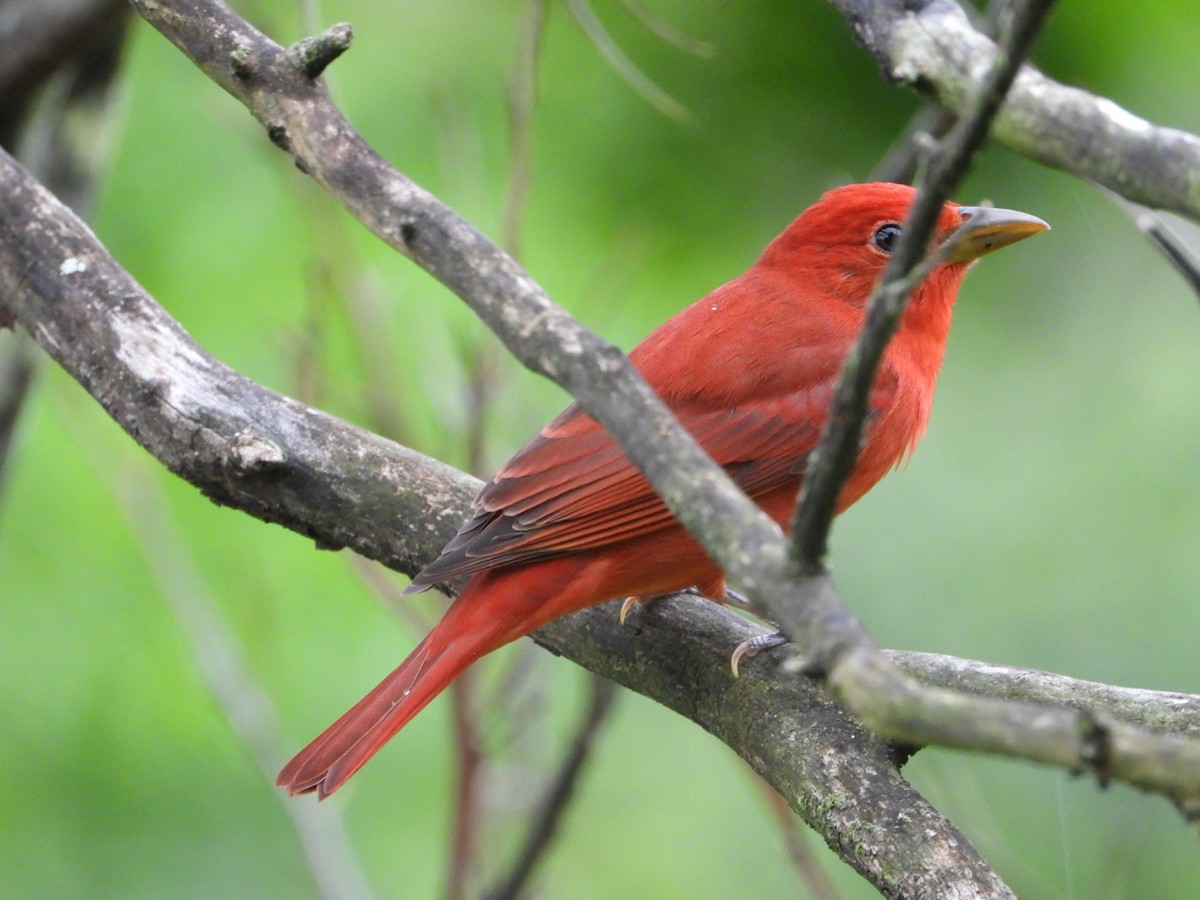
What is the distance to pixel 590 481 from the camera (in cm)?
294

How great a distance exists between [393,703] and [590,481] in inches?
24.1

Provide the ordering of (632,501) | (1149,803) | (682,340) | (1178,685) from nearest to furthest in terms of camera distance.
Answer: (632,501) < (682,340) < (1149,803) < (1178,685)

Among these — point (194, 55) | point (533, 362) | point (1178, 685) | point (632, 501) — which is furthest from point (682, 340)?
point (1178, 685)

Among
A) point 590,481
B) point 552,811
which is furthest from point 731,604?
point 552,811

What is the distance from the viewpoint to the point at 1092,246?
5.30 metres

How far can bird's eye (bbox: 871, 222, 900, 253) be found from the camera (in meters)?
3.41

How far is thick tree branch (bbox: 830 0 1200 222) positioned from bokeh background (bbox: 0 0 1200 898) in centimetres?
201

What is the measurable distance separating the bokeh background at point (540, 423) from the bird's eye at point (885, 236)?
103 cm

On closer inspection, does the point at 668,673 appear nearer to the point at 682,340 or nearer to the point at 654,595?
the point at 654,595

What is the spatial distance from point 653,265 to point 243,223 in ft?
5.01

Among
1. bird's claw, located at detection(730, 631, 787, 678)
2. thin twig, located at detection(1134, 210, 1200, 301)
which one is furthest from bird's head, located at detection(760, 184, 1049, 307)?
thin twig, located at detection(1134, 210, 1200, 301)

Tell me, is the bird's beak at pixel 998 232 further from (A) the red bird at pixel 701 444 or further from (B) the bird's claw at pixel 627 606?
(B) the bird's claw at pixel 627 606

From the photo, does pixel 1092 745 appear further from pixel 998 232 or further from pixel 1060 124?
pixel 998 232

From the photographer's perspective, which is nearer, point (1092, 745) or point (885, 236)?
point (1092, 745)
